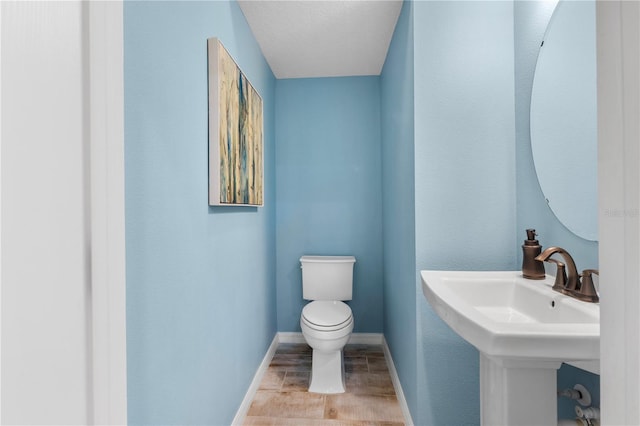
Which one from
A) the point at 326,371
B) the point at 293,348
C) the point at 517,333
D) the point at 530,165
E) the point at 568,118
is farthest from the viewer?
the point at 293,348

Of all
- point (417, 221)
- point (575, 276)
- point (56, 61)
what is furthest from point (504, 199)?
point (56, 61)

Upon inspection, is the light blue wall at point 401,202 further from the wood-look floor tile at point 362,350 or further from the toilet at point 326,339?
the toilet at point 326,339

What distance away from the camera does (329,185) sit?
2904mm

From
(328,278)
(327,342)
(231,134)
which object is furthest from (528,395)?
(328,278)

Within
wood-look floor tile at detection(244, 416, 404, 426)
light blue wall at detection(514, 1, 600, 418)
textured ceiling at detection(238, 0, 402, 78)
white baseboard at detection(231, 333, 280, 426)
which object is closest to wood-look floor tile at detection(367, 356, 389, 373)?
wood-look floor tile at detection(244, 416, 404, 426)

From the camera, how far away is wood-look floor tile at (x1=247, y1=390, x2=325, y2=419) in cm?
190

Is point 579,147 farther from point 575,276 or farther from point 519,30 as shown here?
point 519,30

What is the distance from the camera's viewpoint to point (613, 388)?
38 centimetres

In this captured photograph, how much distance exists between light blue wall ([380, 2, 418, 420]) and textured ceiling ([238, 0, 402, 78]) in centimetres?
13

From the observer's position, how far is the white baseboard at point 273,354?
5.99ft

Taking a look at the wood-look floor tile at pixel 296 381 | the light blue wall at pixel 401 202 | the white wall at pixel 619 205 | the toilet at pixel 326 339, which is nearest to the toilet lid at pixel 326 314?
the toilet at pixel 326 339

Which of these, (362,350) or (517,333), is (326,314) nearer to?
(362,350)

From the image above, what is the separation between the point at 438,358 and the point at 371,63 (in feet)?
7.15

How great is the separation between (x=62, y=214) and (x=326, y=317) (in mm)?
1860
